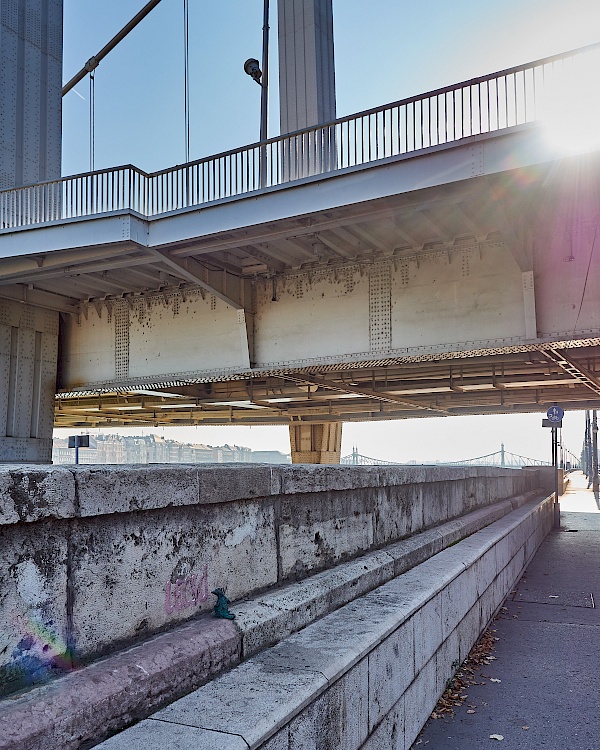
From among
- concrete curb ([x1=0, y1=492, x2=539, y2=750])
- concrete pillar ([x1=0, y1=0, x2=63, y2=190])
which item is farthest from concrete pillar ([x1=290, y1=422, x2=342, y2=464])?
concrete curb ([x1=0, y1=492, x2=539, y2=750])

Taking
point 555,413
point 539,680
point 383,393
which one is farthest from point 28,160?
point 539,680

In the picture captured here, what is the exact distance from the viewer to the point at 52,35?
69.5 feet

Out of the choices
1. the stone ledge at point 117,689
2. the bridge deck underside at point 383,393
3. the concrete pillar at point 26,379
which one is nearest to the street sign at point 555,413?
the bridge deck underside at point 383,393

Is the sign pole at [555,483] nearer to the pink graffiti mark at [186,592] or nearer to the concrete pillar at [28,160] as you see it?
the concrete pillar at [28,160]

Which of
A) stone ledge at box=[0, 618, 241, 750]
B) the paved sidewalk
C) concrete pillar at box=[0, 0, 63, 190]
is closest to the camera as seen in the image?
stone ledge at box=[0, 618, 241, 750]

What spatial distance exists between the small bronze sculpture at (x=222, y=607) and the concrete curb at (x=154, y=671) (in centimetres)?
6

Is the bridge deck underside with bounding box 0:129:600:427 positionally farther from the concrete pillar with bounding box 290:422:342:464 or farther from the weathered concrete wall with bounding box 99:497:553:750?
the concrete pillar with bounding box 290:422:342:464

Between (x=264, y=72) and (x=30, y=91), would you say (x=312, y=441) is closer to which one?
(x=264, y=72)

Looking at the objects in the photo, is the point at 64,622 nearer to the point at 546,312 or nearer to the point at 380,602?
the point at 380,602

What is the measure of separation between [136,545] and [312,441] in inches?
1306

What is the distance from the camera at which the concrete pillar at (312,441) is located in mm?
35969

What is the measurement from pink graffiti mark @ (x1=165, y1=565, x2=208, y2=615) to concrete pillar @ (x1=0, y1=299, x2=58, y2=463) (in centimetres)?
1669

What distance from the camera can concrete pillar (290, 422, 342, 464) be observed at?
3597cm

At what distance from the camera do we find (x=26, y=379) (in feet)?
62.6
